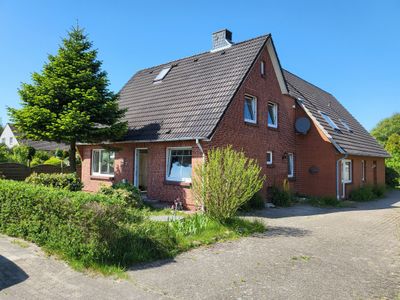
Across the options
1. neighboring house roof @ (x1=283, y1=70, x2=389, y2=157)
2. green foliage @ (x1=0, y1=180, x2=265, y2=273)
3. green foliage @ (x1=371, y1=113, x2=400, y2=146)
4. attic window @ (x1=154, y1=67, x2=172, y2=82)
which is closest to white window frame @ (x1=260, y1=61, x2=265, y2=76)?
neighboring house roof @ (x1=283, y1=70, x2=389, y2=157)

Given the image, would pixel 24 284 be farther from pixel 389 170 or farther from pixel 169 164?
pixel 389 170

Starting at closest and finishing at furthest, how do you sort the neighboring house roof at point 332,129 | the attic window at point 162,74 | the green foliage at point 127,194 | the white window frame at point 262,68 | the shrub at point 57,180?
1. the green foliage at point 127,194
2. the shrub at point 57,180
3. the white window frame at point 262,68
4. the neighboring house roof at point 332,129
5. the attic window at point 162,74

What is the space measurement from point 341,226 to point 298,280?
19.4 feet

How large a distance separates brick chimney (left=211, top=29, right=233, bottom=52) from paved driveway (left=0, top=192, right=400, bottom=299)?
12304mm

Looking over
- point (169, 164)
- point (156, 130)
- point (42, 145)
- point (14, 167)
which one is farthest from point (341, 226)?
point (42, 145)

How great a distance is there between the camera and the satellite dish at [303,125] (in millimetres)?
18547

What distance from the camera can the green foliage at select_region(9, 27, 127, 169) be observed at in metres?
13.3

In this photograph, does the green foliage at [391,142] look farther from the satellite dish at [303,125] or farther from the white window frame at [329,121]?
the satellite dish at [303,125]

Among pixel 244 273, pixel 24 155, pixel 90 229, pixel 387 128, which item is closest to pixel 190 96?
pixel 90 229

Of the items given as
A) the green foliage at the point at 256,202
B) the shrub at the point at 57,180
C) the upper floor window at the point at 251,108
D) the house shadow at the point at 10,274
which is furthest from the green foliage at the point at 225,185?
the upper floor window at the point at 251,108

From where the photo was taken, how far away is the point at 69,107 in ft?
44.1

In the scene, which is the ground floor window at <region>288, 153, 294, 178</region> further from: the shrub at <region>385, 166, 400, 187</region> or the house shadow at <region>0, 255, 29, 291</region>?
the house shadow at <region>0, 255, 29, 291</region>

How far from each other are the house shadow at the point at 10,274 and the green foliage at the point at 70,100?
7293 mm

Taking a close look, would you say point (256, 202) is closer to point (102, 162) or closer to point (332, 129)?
point (332, 129)
